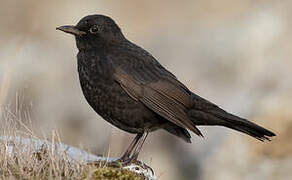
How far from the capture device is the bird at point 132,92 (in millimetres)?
7125

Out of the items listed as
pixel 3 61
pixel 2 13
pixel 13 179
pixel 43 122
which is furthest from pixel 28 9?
pixel 13 179

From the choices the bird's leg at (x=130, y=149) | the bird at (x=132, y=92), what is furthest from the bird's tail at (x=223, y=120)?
the bird's leg at (x=130, y=149)

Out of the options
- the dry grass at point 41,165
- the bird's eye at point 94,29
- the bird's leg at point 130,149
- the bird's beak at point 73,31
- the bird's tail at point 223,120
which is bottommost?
the dry grass at point 41,165

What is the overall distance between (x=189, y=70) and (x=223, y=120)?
333 inches

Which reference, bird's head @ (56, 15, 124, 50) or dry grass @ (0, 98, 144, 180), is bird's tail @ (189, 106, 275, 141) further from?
dry grass @ (0, 98, 144, 180)

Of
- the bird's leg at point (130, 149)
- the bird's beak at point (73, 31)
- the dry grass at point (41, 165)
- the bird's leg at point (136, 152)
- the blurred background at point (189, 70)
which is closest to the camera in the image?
the dry grass at point (41, 165)

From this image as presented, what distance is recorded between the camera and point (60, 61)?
58.5 ft

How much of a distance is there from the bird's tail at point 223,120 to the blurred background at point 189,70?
2.41 metres

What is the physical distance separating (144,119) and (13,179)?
1968mm

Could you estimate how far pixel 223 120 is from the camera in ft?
24.8

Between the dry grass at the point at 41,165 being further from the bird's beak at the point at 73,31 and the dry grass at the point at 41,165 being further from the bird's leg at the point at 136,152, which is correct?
the bird's beak at the point at 73,31

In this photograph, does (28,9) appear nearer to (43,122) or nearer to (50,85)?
(50,85)

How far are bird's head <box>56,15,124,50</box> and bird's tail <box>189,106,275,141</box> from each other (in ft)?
3.82

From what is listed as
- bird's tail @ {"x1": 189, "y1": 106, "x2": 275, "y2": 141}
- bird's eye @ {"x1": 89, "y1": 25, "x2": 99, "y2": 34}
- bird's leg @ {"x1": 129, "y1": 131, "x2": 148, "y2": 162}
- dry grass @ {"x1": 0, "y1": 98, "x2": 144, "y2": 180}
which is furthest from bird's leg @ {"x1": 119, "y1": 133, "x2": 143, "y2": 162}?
bird's eye @ {"x1": 89, "y1": 25, "x2": 99, "y2": 34}
